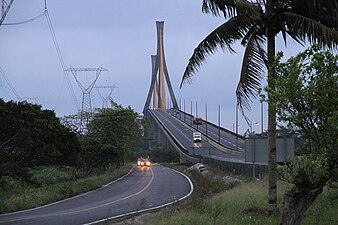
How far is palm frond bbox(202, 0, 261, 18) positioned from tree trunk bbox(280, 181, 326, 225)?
5340mm

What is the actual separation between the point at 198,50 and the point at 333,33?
3908 mm

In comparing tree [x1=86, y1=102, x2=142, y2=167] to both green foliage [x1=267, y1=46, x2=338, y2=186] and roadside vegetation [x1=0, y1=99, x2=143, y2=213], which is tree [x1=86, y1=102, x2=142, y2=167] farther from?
green foliage [x1=267, y1=46, x2=338, y2=186]

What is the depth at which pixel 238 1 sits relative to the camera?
13.6 meters

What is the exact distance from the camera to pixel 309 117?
10.6 m

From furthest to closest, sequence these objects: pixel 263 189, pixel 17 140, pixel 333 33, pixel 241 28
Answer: pixel 17 140 → pixel 263 189 → pixel 241 28 → pixel 333 33

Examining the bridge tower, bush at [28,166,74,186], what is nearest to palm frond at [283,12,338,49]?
bush at [28,166,74,186]

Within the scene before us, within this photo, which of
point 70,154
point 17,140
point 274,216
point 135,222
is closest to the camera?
point 274,216

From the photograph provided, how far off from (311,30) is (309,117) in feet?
10.9

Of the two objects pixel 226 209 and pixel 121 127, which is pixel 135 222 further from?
pixel 121 127

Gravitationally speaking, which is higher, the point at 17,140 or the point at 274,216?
the point at 17,140

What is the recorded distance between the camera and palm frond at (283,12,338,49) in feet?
41.7

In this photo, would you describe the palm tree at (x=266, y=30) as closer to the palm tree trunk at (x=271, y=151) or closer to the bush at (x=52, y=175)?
the palm tree trunk at (x=271, y=151)

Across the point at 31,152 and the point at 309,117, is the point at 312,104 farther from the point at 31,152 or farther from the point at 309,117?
the point at 31,152

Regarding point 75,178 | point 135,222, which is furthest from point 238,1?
point 75,178
